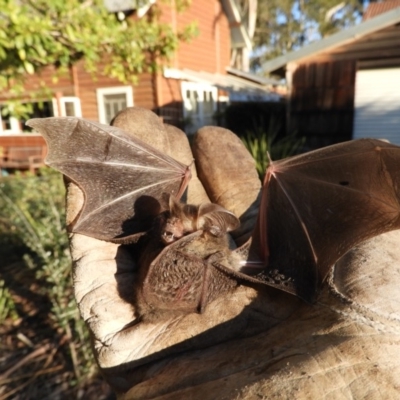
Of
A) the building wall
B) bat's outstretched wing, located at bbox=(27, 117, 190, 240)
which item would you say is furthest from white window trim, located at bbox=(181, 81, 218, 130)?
bat's outstretched wing, located at bbox=(27, 117, 190, 240)

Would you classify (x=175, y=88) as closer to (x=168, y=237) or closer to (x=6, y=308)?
(x=6, y=308)

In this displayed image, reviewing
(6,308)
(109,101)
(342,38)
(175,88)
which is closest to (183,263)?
(6,308)

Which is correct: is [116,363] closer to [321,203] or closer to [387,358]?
[387,358]

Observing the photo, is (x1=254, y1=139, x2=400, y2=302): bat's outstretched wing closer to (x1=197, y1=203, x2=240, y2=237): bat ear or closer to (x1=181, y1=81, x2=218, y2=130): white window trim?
(x1=197, y1=203, x2=240, y2=237): bat ear

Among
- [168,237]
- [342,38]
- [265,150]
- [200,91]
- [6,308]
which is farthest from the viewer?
[200,91]

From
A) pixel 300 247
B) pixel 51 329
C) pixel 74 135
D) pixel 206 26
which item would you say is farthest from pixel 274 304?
pixel 206 26

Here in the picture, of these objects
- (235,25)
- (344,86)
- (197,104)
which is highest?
(235,25)
